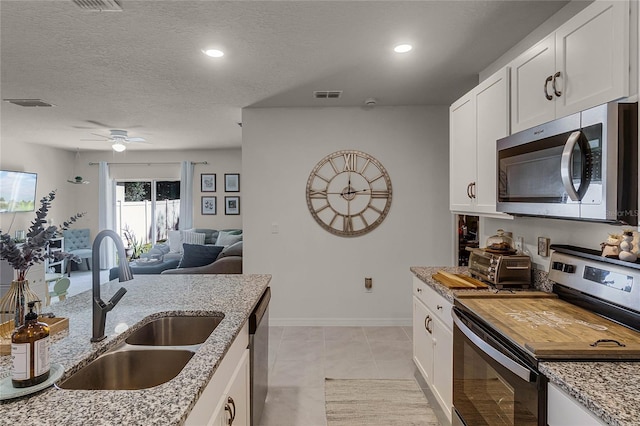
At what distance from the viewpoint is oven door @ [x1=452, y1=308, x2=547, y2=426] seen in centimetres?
124

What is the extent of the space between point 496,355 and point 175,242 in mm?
6737

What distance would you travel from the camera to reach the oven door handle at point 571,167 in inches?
54.0

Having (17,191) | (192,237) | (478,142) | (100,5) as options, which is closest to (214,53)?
(100,5)

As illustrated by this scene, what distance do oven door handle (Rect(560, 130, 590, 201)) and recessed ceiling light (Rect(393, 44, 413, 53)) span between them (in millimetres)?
1537

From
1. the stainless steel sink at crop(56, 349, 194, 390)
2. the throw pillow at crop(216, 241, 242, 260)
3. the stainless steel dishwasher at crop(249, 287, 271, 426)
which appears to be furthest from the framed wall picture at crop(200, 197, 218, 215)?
the stainless steel sink at crop(56, 349, 194, 390)

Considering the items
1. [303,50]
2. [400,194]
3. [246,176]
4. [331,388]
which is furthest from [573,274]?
[246,176]

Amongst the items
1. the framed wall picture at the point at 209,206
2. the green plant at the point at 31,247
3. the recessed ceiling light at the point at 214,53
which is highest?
the recessed ceiling light at the point at 214,53

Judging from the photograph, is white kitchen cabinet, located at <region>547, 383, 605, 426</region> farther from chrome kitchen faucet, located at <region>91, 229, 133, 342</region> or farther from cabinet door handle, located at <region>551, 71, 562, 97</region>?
chrome kitchen faucet, located at <region>91, 229, 133, 342</region>

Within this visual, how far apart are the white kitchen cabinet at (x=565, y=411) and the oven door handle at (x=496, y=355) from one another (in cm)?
8

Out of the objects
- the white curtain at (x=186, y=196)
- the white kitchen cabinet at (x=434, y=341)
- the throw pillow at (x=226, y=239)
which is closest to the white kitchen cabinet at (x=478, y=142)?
the white kitchen cabinet at (x=434, y=341)

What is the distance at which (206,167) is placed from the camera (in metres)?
7.76

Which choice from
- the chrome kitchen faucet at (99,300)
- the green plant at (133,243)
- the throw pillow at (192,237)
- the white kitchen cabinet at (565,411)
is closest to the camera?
the white kitchen cabinet at (565,411)

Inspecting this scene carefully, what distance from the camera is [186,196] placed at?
7.66 metres

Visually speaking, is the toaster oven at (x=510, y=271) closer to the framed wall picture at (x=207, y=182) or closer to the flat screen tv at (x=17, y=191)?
the framed wall picture at (x=207, y=182)
